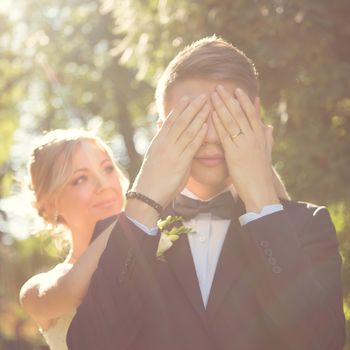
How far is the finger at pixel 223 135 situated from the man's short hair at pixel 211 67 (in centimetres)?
28

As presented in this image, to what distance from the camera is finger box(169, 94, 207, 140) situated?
3.28 m

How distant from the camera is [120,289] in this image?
10.2ft

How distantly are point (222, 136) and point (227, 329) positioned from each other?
3.26 ft

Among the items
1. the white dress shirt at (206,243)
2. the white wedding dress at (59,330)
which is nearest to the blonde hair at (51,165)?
the white wedding dress at (59,330)

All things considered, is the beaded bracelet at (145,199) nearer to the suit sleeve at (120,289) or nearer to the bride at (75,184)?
the suit sleeve at (120,289)

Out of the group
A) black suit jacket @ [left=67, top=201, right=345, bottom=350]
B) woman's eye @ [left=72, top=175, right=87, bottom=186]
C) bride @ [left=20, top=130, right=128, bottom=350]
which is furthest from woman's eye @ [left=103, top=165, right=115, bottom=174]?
black suit jacket @ [left=67, top=201, right=345, bottom=350]

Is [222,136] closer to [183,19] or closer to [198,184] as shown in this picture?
[198,184]

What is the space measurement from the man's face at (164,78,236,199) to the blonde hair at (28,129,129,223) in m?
2.35

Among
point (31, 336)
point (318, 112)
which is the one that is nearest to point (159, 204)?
point (318, 112)

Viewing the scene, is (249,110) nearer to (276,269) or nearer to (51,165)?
(276,269)

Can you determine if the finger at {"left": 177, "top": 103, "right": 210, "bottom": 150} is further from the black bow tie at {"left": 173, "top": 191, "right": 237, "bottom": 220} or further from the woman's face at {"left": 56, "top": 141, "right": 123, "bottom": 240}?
the woman's face at {"left": 56, "top": 141, "right": 123, "bottom": 240}

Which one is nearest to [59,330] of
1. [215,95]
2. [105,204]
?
[105,204]

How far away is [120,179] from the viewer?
6090mm

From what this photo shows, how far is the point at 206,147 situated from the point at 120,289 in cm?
89
